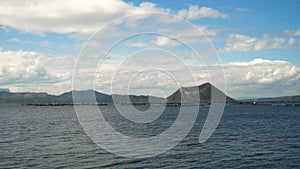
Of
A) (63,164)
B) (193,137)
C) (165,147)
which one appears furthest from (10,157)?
(193,137)

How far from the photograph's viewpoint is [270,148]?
70.4 metres

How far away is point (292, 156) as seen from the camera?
61.1m

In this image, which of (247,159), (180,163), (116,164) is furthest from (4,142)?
(247,159)

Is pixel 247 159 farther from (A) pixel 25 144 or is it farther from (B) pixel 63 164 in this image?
(A) pixel 25 144

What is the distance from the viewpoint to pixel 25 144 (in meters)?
75.0

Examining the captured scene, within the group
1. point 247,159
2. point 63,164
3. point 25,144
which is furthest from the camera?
point 25,144

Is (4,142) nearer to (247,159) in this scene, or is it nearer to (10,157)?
(10,157)

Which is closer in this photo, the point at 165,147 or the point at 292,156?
the point at 292,156

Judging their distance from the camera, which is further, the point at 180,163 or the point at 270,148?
the point at 270,148

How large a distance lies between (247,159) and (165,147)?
18.6 metres

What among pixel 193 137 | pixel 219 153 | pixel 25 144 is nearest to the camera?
pixel 219 153

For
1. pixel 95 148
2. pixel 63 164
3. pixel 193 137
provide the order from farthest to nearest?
pixel 193 137, pixel 95 148, pixel 63 164

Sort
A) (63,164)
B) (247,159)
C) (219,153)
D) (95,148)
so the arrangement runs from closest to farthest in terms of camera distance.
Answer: (63,164) → (247,159) → (219,153) → (95,148)

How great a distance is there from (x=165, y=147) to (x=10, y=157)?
1239 inches
